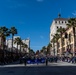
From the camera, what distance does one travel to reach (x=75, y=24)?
3442 inches

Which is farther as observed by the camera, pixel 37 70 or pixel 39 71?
pixel 37 70

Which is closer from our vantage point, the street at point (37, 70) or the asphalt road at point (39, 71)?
the asphalt road at point (39, 71)

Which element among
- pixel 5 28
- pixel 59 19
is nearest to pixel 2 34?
pixel 5 28

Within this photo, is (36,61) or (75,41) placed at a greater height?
(75,41)

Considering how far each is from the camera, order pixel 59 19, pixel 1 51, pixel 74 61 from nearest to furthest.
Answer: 1. pixel 74 61
2. pixel 1 51
3. pixel 59 19

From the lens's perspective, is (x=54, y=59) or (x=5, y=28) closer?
(x=54, y=59)

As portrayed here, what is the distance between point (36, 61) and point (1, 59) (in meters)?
9.49

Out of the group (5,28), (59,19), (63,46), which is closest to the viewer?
(5,28)

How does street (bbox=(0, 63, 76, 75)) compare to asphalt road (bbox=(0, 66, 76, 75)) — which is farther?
street (bbox=(0, 63, 76, 75))

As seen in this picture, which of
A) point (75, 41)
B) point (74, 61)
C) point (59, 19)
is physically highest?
point (59, 19)

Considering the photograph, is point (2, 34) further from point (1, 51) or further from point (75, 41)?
point (75, 41)

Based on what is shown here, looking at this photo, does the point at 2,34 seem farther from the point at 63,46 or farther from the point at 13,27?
the point at 63,46

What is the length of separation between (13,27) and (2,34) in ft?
73.1

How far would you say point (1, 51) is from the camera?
271ft
